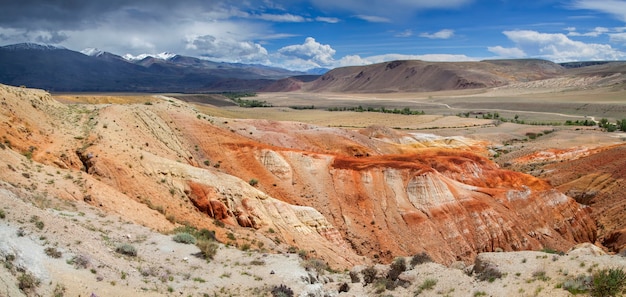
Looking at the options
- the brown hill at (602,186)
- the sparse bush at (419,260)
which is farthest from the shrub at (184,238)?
the brown hill at (602,186)

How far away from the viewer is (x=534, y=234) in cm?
3388

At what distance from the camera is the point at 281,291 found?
1667cm

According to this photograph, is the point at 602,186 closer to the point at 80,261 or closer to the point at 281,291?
the point at 281,291

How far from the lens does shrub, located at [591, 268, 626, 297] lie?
42.7 ft

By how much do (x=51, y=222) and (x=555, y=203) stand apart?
1401 inches

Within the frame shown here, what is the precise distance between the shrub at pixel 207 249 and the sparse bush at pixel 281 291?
3.70 m

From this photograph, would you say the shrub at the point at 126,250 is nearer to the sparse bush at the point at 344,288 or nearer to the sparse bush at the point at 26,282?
the sparse bush at the point at 26,282

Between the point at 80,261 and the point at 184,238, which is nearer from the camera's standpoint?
the point at 80,261

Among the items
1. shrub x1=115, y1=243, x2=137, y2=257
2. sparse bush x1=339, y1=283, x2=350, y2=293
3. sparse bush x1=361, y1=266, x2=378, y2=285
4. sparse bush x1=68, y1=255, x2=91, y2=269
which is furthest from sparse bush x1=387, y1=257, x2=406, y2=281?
sparse bush x1=68, y1=255, x2=91, y2=269

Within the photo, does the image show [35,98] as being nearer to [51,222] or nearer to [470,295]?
[51,222]

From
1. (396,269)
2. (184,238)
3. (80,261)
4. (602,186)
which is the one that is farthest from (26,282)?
(602,186)

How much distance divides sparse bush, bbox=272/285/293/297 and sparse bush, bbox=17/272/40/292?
7.57 metres

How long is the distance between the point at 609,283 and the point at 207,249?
1434cm

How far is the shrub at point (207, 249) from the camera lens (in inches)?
750
